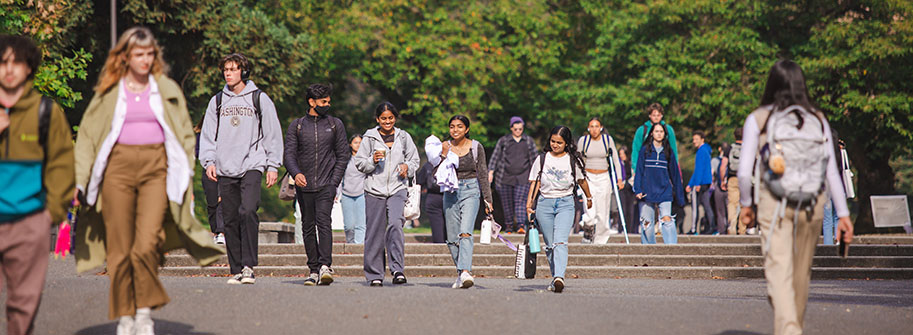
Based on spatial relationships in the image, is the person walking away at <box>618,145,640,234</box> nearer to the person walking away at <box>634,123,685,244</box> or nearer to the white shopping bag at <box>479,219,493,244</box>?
the person walking away at <box>634,123,685,244</box>

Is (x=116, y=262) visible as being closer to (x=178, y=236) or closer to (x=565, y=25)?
(x=178, y=236)

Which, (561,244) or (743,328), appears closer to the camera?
(743,328)

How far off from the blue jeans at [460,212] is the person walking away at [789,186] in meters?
5.01

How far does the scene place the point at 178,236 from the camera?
23.3 ft

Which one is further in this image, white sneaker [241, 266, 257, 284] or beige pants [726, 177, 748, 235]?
beige pants [726, 177, 748, 235]

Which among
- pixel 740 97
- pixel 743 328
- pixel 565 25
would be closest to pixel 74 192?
pixel 743 328

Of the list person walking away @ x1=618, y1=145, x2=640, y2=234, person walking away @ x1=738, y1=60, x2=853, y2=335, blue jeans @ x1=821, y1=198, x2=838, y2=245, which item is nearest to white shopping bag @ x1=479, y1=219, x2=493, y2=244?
person walking away @ x1=738, y1=60, x2=853, y2=335

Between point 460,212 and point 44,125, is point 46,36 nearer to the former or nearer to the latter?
point 460,212

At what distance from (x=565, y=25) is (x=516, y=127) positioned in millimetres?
16399

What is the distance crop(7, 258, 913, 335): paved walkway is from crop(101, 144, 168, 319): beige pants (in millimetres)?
933

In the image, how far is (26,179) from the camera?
253 inches

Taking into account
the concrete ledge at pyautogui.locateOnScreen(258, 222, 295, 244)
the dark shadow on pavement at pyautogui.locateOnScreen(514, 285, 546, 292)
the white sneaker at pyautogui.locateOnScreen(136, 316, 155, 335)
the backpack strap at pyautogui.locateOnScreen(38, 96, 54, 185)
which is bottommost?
the dark shadow on pavement at pyautogui.locateOnScreen(514, 285, 546, 292)

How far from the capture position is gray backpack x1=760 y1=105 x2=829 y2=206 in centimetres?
702

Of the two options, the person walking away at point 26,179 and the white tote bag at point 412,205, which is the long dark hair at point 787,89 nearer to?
the person walking away at point 26,179
